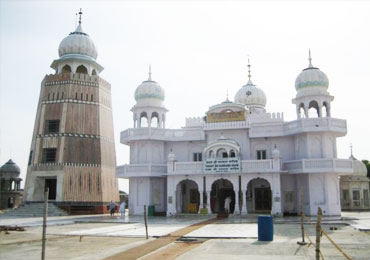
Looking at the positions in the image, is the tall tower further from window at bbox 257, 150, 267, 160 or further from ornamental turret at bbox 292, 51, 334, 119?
ornamental turret at bbox 292, 51, 334, 119

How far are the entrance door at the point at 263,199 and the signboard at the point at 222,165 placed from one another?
3.98m

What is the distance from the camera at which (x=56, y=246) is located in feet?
41.2

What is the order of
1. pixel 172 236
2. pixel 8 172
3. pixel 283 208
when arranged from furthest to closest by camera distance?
1. pixel 8 172
2. pixel 283 208
3. pixel 172 236

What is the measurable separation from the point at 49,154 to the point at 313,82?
887 inches

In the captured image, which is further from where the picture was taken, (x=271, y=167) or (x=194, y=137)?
(x=194, y=137)

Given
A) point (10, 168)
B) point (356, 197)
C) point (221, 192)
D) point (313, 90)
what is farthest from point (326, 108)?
point (10, 168)

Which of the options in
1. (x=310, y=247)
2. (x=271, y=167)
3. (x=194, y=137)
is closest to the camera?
(x=310, y=247)

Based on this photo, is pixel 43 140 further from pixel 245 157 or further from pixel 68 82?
pixel 245 157

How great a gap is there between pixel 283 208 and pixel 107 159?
16.0 metres

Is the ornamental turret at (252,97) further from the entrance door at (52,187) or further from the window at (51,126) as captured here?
the entrance door at (52,187)

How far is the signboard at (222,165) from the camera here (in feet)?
89.0

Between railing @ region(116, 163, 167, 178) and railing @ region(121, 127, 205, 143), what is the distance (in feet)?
7.38

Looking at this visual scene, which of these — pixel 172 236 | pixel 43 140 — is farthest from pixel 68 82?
pixel 172 236

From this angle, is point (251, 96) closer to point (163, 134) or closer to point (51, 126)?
point (163, 134)
